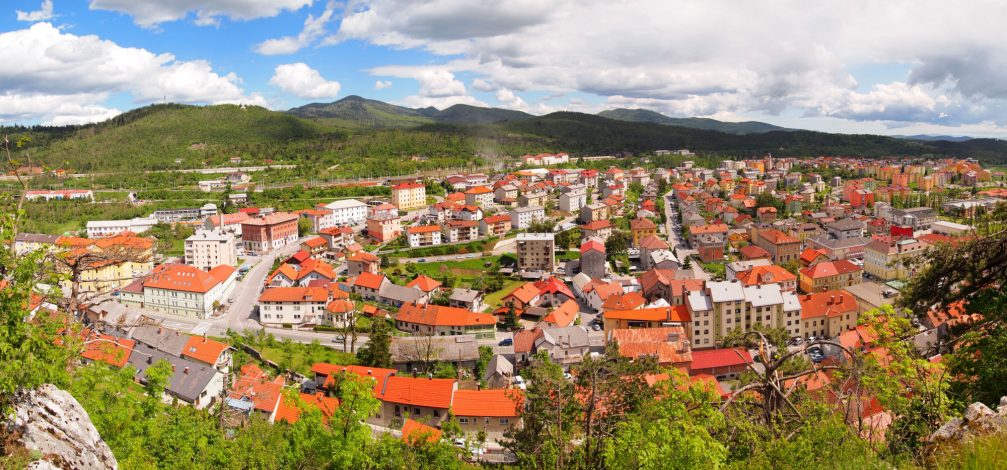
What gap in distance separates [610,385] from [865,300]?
22.2 metres

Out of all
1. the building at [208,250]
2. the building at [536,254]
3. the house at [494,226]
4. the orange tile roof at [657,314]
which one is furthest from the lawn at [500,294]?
the building at [208,250]

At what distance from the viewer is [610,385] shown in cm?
746

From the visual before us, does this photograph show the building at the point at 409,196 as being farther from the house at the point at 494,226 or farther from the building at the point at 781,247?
the building at the point at 781,247

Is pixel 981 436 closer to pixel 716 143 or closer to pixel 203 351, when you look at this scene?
pixel 203 351

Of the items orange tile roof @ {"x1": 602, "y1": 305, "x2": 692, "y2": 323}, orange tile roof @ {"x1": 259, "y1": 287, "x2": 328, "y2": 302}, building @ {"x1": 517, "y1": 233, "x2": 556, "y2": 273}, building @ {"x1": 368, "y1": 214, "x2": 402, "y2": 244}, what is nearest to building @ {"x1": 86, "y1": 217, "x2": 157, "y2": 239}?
building @ {"x1": 368, "y1": 214, "x2": 402, "y2": 244}

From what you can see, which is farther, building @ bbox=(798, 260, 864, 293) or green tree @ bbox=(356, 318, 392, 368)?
building @ bbox=(798, 260, 864, 293)

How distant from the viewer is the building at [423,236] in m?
39.8

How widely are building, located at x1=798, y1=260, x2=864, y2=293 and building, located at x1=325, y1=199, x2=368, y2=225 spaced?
29555 millimetres

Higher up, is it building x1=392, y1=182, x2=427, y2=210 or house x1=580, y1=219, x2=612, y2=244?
building x1=392, y1=182, x2=427, y2=210

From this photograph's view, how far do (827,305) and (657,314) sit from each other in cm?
654

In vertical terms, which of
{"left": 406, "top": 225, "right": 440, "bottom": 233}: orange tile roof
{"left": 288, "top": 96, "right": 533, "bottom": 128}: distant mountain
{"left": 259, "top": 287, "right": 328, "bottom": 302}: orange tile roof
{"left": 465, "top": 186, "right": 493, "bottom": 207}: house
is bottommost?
{"left": 259, "top": 287, "right": 328, "bottom": 302}: orange tile roof

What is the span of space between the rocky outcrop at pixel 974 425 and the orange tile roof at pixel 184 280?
29037 millimetres

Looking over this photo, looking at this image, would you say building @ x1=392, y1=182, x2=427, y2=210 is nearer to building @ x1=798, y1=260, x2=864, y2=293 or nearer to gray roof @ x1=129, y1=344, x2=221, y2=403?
building @ x1=798, y1=260, x2=864, y2=293

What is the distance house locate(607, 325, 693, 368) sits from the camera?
18.9m
